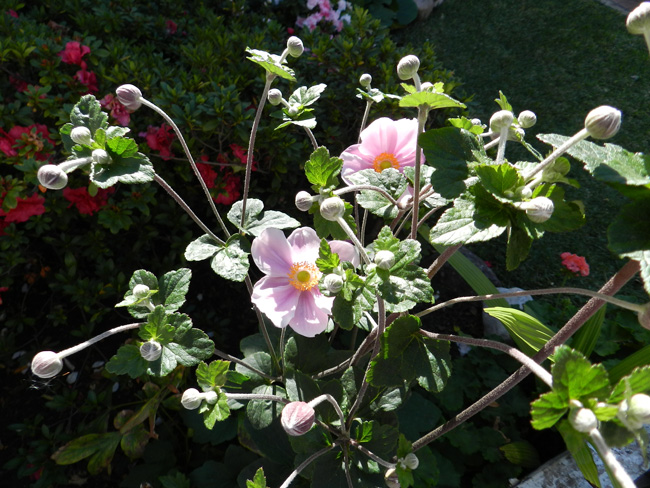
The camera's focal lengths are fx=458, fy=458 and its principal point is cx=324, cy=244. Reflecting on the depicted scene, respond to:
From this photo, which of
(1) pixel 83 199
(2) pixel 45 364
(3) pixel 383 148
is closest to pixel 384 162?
(3) pixel 383 148

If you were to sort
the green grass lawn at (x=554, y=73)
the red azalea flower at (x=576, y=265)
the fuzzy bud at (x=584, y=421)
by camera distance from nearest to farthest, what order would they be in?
the fuzzy bud at (x=584, y=421) → the red azalea flower at (x=576, y=265) → the green grass lawn at (x=554, y=73)

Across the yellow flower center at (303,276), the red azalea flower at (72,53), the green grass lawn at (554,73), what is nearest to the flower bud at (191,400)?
the yellow flower center at (303,276)

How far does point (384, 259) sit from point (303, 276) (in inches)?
11.2

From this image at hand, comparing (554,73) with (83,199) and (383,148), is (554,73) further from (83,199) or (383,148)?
(83,199)

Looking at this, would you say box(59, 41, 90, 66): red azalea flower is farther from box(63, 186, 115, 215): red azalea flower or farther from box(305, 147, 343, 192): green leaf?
box(305, 147, 343, 192): green leaf

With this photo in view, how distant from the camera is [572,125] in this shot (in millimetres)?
3133

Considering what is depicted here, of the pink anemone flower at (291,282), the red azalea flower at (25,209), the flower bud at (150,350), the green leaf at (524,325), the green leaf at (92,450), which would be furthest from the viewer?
the red azalea flower at (25,209)

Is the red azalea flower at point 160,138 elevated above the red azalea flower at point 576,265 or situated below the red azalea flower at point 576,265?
below

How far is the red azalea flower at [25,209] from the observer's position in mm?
1455

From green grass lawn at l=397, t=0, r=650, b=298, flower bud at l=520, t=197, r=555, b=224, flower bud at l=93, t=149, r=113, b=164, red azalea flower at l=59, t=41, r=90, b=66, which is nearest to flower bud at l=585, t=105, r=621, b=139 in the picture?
flower bud at l=520, t=197, r=555, b=224

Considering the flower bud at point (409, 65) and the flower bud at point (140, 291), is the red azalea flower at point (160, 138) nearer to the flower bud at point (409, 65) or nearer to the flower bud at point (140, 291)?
the flower bud at point (140, 291)

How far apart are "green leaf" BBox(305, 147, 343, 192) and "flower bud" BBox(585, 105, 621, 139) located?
34 cm

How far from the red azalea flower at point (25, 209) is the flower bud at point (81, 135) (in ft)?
3.05

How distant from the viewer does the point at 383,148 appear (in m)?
0.92
